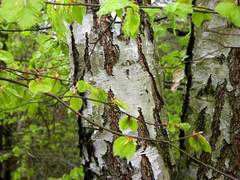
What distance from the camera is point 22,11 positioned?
85 cm

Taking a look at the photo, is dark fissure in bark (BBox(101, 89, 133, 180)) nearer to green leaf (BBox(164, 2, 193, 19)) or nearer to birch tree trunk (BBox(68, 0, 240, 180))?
birch tree trunk (BBox(68, 0, 240, 180))

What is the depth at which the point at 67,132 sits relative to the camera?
23.9 feet

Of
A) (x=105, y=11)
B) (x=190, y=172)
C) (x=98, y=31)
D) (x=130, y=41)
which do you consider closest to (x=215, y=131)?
(x=190, y=172)

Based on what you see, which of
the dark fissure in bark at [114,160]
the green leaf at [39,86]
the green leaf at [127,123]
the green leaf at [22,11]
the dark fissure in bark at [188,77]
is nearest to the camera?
the green leaf at [22,11]

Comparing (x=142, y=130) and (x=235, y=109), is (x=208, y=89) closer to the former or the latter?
(x=235, y=109)

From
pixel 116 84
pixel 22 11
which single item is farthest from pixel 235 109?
pixel 22 11

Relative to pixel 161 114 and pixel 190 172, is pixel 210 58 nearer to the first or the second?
pixel 161 114

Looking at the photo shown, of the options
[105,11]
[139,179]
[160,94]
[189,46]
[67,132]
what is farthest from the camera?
[67,132]

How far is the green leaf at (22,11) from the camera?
845 millimetres

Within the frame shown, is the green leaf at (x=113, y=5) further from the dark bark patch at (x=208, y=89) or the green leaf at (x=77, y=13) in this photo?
the dark bark patch at (x=208, y=89)

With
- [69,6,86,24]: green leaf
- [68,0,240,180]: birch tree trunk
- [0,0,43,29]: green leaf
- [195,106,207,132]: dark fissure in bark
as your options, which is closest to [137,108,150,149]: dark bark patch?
[68,0,240,180]: birch tree trunk

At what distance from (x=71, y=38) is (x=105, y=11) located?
0.56m

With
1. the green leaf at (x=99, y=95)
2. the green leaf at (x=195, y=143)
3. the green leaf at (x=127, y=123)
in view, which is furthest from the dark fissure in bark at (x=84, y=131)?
the green leaf at (x=195, y=143)

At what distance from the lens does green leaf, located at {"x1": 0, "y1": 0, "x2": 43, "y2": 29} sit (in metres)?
0.84
